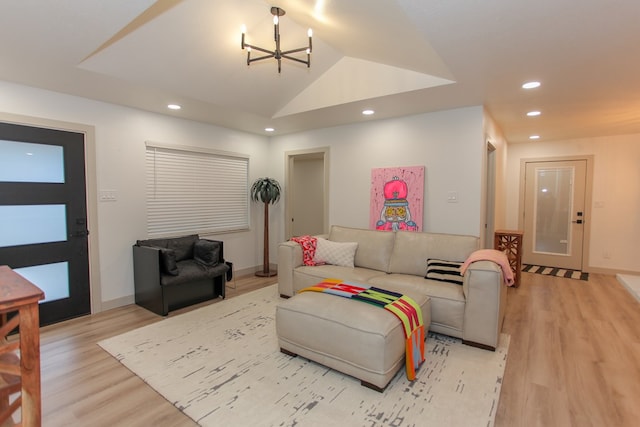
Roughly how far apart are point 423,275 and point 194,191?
3.36 m

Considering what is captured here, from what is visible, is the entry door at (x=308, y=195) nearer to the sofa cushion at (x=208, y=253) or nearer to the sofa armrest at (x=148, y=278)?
the sofa cushion at (x=208, y=253)

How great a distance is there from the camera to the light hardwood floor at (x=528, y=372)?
196 cm

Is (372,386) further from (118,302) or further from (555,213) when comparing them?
(555,213)

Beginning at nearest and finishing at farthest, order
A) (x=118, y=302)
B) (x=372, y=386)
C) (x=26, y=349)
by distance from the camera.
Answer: (x=26, y=349)
(x=372, y=386)
(x=118, y=302)

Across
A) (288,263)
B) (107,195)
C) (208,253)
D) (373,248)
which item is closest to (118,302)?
(208,253)

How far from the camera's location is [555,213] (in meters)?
5.91

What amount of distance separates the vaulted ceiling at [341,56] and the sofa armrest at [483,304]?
1.76 m

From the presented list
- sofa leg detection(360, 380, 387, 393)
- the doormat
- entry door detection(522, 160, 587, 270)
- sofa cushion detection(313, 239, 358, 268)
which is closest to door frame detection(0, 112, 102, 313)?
sofa cushion detection(313, 239, 358, 268)

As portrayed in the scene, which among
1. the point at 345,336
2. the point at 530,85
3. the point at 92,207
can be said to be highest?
the point at 530,85

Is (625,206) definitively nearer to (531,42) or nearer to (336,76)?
(531,42)

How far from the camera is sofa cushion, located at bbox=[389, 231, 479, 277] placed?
3.47m

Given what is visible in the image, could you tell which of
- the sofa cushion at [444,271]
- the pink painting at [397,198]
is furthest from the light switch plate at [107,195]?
the sofa cushion at [444,271]

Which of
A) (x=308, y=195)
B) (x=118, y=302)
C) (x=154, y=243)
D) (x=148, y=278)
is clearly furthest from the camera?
(x=308, y=195)

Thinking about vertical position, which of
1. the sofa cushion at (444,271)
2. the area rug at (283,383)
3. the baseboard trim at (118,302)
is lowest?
the area rug at (283,383)
